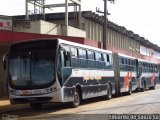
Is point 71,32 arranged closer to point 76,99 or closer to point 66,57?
point 76,99

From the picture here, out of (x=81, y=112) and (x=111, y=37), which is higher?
(x=111, y=37)

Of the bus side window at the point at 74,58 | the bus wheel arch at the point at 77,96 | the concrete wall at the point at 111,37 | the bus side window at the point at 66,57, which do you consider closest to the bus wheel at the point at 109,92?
the bus wheel arch at the point at 77,96

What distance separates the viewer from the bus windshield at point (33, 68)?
18219 mm

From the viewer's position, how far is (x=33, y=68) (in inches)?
725

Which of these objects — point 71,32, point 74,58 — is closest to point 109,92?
point 74,58

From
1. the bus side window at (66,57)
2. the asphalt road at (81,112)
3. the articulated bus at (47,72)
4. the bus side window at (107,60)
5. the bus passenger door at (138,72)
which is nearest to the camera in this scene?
the asphalt road at (81,112)

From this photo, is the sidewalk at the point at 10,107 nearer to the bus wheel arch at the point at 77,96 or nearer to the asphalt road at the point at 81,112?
the asphalt road at the point at 81,112

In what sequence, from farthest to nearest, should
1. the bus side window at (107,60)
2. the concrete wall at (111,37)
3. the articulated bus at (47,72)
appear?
1. the concrete wall at (111,37)
2. the bus side window at (107,60)
3. the articulated bus at (47,72)

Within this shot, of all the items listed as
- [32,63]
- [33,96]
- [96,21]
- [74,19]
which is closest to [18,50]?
[32,63]

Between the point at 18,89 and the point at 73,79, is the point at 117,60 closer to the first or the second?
the point at 73,79

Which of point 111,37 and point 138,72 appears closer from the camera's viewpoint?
point 138,72

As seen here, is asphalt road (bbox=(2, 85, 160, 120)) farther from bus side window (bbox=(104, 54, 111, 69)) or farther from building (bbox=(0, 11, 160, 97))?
building (bbox=(0, 11, 160, 97))

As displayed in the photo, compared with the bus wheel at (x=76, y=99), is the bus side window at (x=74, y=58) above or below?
above

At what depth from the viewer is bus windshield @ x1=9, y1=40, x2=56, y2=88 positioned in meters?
18.2
